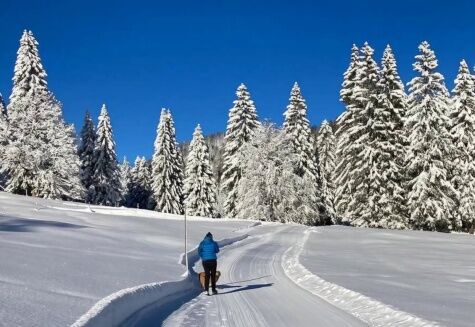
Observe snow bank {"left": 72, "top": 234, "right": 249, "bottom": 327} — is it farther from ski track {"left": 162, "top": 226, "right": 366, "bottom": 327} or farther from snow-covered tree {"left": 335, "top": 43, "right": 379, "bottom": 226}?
snow-covered tree {"left": 335, "top": 43, "right": 379, "bottom": 226}

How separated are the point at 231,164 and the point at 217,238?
26715mm

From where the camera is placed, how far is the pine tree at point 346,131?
44.7 metres

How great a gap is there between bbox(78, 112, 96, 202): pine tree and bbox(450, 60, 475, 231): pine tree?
42338 millimetres

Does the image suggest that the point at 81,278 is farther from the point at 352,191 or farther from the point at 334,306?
the point at 352,191

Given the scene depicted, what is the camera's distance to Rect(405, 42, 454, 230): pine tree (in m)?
37.5

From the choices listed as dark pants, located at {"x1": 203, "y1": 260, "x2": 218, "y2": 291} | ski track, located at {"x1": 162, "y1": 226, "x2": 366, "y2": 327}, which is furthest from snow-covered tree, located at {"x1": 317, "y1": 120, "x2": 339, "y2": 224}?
dark pants, located at {"x1": 203, "y1": 260, "x2": 218, "y2": 291}

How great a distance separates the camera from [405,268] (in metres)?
18.7

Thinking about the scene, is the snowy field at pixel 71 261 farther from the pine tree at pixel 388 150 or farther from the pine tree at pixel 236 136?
the pine tree at pixel 236 136

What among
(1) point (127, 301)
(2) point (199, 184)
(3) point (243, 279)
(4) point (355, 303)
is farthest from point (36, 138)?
(4) point (355, 303)

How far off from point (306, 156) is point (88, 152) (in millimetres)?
28347

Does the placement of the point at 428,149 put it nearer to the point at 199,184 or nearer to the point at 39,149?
the point at 199,184

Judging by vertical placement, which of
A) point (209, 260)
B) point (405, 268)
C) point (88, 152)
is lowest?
point (405, 268)

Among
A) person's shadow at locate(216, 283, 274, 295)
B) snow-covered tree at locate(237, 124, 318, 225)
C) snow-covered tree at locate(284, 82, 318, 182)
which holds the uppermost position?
snow-covered tree at locate(284, 82, 318, 182)

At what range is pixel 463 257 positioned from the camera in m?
22.1
